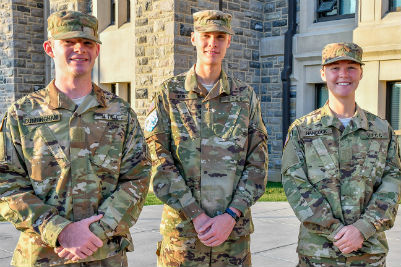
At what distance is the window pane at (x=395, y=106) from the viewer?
29.7ft

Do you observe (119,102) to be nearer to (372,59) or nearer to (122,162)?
(122,162)

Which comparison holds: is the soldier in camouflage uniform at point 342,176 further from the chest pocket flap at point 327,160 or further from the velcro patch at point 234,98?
the velcro patch at point 234,98

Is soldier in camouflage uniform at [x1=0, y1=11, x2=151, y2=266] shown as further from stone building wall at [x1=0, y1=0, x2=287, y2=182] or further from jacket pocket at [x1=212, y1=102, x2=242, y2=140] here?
stone building wall at [x1=0, y1=0, x2=287, y2=182]

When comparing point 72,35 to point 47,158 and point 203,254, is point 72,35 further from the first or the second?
point 203,254

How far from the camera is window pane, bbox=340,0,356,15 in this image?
9701 mm

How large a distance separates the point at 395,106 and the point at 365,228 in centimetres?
713

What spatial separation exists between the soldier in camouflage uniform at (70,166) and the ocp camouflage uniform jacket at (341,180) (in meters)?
0.99

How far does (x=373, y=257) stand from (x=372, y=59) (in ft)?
22.8

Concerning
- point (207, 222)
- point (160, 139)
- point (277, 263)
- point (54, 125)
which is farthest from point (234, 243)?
point (277, 263)

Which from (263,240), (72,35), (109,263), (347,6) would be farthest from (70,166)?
(347,6)

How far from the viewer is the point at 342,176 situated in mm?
2854

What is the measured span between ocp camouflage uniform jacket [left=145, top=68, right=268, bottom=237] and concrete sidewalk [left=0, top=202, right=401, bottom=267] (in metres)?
1.88

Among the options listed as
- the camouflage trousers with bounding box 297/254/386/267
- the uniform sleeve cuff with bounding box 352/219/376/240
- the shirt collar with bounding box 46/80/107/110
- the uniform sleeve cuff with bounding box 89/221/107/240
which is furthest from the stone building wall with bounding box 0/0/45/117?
the uniform sleeve cuff with bounding box 352/219/376/240

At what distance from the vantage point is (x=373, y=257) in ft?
9.09
